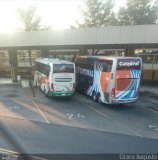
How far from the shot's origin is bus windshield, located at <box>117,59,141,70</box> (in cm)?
1641

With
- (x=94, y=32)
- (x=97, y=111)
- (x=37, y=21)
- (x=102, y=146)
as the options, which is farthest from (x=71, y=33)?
(x=37, y=21)

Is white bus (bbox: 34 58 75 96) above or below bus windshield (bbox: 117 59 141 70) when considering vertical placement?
below

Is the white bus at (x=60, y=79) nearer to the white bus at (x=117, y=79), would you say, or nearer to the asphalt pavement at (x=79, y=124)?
the asphalt pavement at (x=79, y=124)

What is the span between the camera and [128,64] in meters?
16.6

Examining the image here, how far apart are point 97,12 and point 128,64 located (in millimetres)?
44133

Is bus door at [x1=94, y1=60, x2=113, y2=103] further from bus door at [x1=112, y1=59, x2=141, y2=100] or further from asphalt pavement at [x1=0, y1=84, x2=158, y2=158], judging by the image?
asphalt pavement at [x1=0, y1=84, x2=158, y2=158]

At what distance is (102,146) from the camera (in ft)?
32.1

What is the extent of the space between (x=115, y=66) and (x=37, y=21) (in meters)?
44.9

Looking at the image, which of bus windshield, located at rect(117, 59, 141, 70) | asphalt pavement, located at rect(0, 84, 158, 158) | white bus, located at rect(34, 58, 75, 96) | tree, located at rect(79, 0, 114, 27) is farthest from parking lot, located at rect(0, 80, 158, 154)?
tree, located at rect(79, 0, 114, 27)

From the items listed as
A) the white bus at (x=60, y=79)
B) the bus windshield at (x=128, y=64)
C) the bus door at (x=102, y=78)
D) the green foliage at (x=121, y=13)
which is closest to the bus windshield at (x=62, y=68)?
the white bus at (x=60, y=79)

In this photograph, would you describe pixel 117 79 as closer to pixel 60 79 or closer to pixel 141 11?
pixel 60 79

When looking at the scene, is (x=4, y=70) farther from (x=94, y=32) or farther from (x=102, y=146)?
(x=102, y=146)

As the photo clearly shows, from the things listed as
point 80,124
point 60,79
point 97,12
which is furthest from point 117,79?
point 97,12

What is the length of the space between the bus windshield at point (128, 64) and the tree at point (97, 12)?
4278 cm
